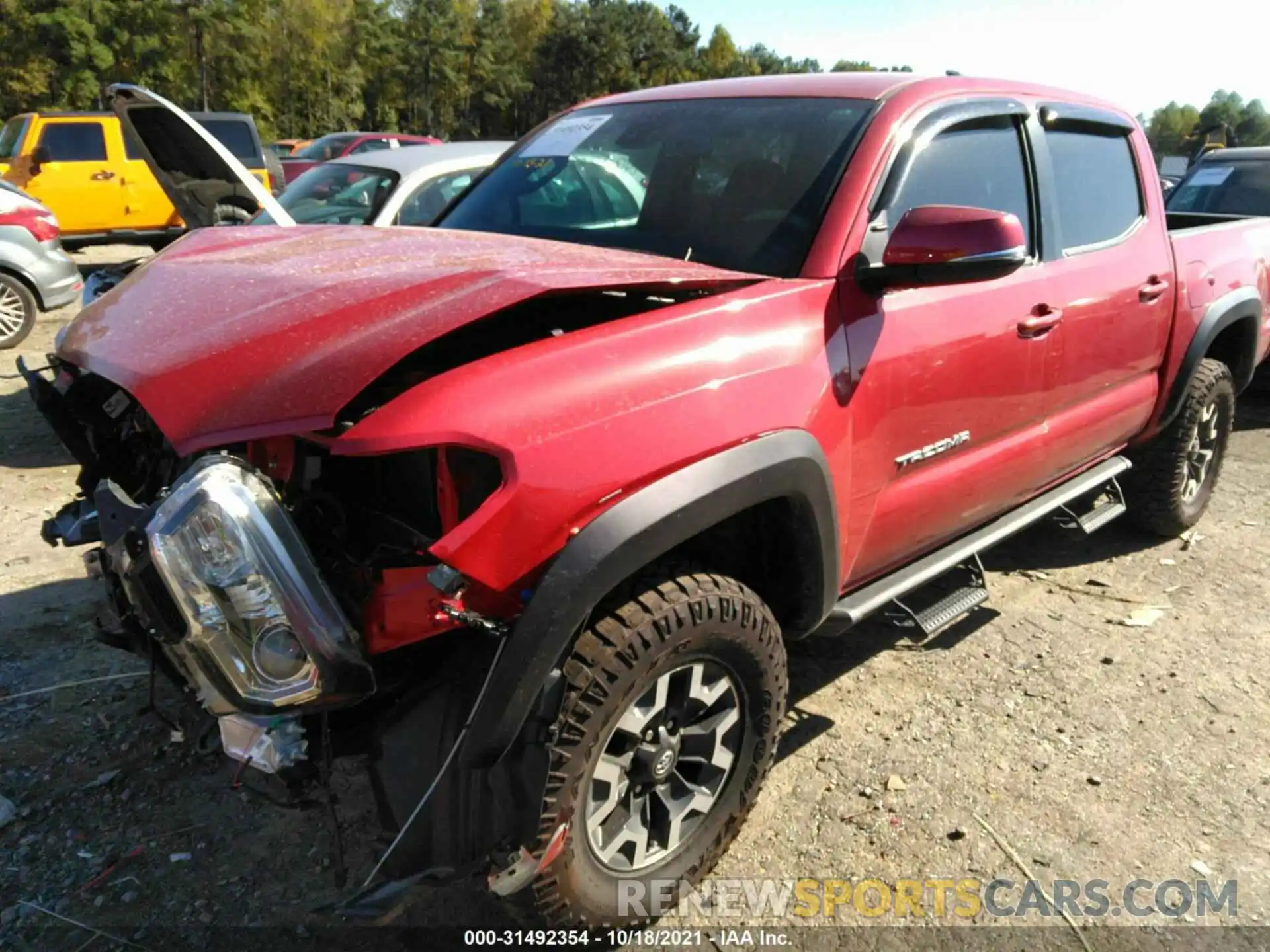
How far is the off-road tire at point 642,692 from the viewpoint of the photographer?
1931mm

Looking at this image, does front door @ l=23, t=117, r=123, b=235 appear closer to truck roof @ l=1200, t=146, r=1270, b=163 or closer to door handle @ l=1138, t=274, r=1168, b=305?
truck roof @ l=1200, t=146, r=1270, b=163

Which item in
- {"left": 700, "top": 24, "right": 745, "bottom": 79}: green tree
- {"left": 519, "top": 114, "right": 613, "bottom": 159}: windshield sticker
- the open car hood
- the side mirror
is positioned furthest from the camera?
{"left": 700, "top": 24, "right": 745, "bottom": 79}: green tree

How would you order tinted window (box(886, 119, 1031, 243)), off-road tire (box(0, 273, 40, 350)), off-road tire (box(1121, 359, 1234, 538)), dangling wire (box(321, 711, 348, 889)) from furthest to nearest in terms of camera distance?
off-road tire (box(0, 273, 40, 350)), off-road tire (box(1121, 359, 1234, 538)), tinted window (box(886, 119, 1031, 243)), dangling wire (box(321, 711, 348, 889))

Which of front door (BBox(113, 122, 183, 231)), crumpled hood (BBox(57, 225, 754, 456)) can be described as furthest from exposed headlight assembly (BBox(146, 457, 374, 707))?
front door (BBox(113, 122, 183, 231))

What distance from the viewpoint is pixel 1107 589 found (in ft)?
14.0

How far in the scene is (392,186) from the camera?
5.95m

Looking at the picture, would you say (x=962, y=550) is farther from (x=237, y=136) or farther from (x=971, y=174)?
(x=237, y=136)

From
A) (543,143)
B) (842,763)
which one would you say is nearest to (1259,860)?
(842,763)

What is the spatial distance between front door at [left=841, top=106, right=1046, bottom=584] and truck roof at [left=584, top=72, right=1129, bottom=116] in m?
0.14

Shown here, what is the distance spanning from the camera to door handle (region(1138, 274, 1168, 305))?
368 cm

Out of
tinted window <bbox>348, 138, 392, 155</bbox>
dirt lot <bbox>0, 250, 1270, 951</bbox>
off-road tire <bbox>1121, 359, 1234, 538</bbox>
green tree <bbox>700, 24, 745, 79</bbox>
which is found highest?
green tree <bbox>700, 24, 745, 79</bbox>

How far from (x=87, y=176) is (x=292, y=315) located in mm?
12779

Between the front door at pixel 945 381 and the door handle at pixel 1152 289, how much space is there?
30.0 inches

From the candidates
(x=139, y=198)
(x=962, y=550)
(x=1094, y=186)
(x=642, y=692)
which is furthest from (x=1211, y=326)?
(x=139, y=198)
